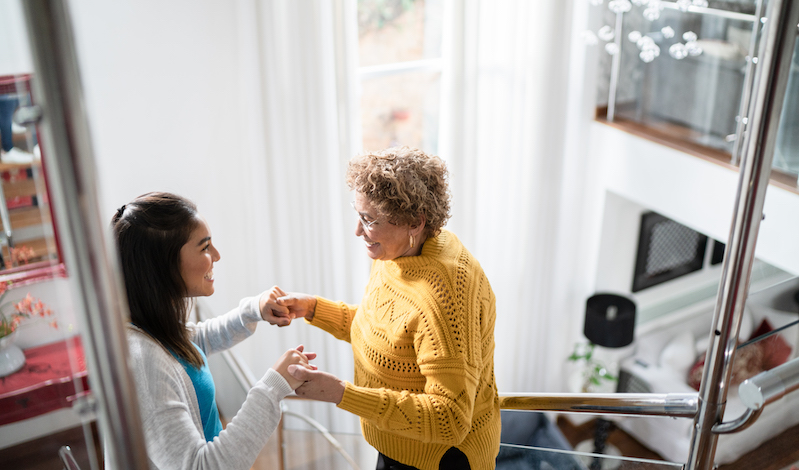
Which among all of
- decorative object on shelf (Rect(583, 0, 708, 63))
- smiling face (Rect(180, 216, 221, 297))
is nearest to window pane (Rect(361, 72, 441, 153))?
decorative object on shelf (Rect(583, 0, 708, 63))

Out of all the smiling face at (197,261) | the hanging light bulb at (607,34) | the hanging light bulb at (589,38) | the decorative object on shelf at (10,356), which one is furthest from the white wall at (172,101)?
the hanging light bulb at (607,34)

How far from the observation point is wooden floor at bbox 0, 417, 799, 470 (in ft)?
2.89

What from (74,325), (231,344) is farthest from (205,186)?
(74,325)

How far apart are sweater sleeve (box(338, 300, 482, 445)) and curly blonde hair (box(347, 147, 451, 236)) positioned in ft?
0.84

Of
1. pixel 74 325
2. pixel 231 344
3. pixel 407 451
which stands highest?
pixel 74 325

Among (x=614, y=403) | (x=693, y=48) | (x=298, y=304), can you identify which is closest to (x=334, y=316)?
(x=298, y=304)

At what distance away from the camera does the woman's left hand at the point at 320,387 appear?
151cm

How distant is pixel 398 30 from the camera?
4.05 m

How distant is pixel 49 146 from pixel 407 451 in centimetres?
145

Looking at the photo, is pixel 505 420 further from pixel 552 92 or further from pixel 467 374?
pixel 467 374

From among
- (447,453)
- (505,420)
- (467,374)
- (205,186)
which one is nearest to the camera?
(467,374)

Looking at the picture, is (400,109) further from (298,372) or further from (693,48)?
(298,372)

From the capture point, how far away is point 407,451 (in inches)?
69.4

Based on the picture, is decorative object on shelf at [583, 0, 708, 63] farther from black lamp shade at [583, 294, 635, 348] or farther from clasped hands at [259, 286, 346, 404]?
clasped hands at [259, 286, 346, 404]
